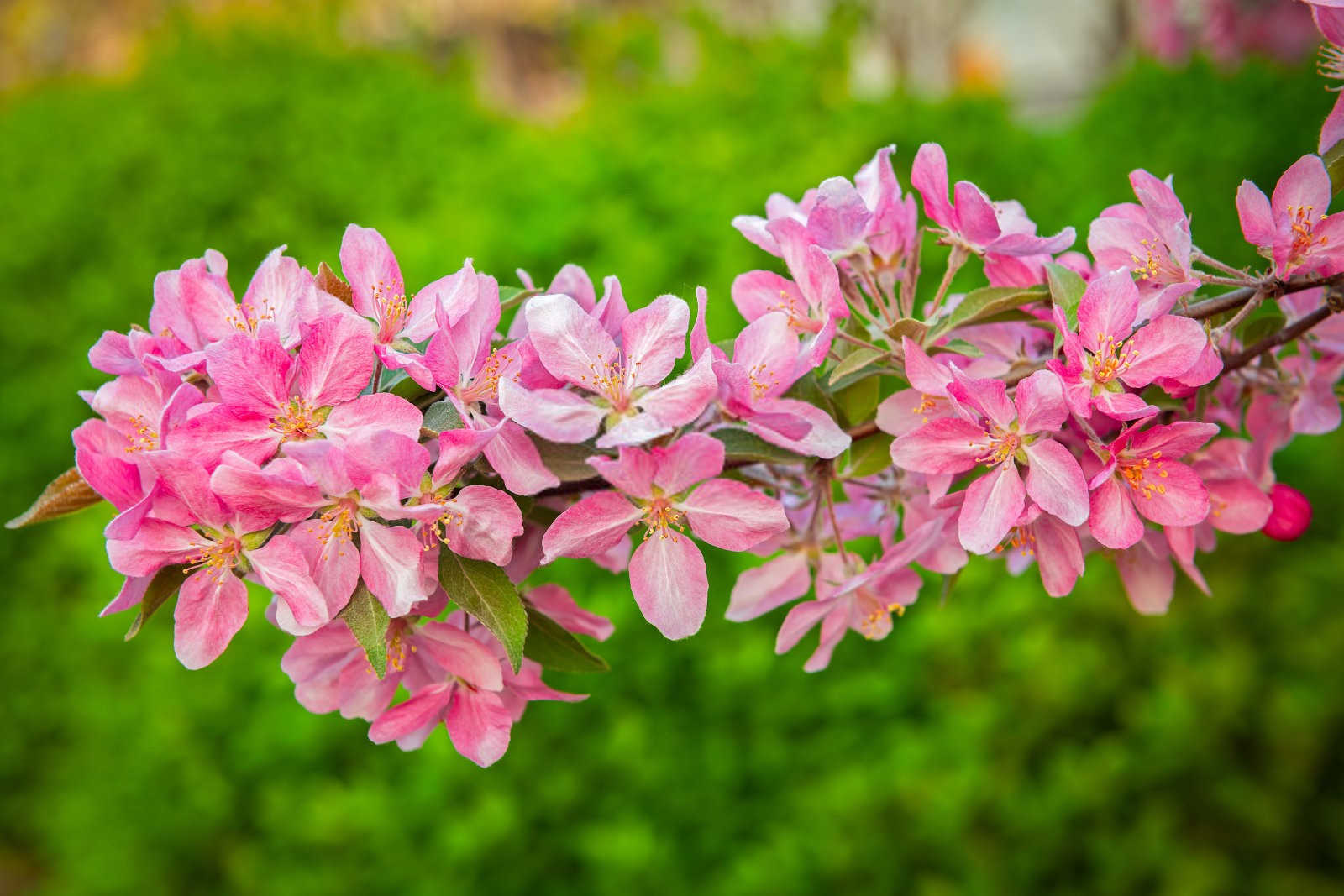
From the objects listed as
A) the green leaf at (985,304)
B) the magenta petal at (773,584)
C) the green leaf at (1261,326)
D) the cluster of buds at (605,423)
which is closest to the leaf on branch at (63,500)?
the cluster of buds at (605,423)

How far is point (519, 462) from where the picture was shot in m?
0.64

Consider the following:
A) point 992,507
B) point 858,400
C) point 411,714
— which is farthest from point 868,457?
point 411,714

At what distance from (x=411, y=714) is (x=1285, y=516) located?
0.70 meters

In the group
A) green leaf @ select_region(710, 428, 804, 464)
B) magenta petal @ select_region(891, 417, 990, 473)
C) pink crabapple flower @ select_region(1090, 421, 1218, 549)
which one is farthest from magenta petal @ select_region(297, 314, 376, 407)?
pink crabapple flower @ select_region(1090, 421, 1218, 549)

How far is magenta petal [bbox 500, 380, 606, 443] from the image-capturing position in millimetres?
616

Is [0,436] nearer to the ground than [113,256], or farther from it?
nearer to the ground

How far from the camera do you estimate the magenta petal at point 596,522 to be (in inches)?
25.6

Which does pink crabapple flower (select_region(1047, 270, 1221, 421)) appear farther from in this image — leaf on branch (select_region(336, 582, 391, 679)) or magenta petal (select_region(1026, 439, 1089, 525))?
leaf on branch (select_region(336, 582, 391, 679))

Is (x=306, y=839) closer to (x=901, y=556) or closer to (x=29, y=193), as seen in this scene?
(x=901, y=556)

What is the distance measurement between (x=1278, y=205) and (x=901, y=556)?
0.33 metres

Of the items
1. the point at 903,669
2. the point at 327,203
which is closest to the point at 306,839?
the point at 903,669

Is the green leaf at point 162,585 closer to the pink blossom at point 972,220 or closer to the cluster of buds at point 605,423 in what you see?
the cluster of buds at point 605,423

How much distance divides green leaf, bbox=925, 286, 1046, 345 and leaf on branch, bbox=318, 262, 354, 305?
398mm

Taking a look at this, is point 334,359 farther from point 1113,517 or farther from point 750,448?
point 1113,517
